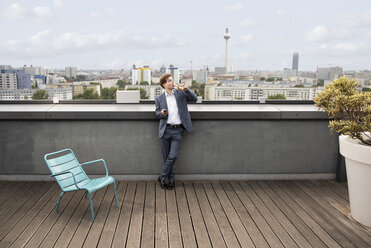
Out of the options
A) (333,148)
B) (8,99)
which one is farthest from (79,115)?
(333,148)

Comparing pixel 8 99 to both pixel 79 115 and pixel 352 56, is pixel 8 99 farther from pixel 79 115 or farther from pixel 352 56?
pixel 352 56

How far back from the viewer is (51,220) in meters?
3.28

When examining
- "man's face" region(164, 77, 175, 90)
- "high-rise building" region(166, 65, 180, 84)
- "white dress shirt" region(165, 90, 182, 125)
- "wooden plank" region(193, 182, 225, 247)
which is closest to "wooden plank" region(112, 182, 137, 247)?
"wooden plank" region(193, 182, 225, 247)

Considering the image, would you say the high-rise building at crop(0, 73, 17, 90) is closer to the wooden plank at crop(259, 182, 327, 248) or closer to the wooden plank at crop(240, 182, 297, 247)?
the wooden plank at crop(240, 182, 297, 247)

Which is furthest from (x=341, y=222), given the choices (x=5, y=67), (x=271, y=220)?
(x=5, y=67)

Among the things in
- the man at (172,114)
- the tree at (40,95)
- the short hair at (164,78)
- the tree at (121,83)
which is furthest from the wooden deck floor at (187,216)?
the tree at (121,83)

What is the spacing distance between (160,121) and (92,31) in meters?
2.31

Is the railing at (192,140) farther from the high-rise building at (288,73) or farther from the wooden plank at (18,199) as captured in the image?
the high-rise building at (288,73)

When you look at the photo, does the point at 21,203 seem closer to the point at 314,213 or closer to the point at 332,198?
the point at 314,213

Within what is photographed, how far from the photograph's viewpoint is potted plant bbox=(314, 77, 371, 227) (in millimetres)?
2934

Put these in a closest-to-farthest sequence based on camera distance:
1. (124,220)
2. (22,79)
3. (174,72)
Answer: (124,220), (174,72), (22,79)

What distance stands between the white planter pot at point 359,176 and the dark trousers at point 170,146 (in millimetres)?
1901

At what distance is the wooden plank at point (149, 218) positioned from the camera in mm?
2866

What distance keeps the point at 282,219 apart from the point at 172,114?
1.79 meters
